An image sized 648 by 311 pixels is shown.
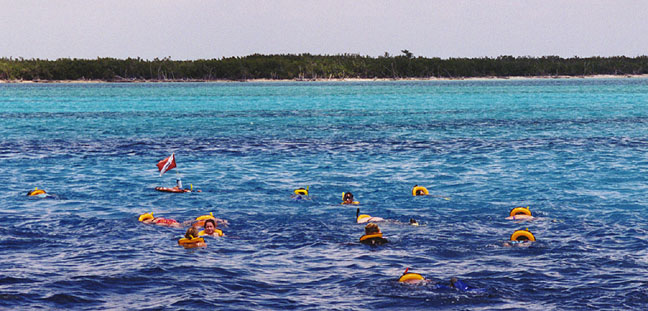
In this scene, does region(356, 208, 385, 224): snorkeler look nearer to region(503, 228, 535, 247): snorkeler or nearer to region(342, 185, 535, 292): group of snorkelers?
region(342, 185, 535, 292): group of snorkelers

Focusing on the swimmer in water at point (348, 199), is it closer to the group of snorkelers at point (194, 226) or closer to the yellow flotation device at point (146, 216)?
the group of snorkelers at point (194, 226)

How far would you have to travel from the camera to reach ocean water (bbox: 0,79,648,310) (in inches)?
644

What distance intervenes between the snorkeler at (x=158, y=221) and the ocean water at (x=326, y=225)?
1.13ft

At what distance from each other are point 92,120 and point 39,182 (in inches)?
1854

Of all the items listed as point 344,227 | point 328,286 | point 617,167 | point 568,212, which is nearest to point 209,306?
point 328,286

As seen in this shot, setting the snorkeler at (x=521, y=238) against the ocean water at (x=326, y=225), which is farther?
the snorkeler at (x=521, y=238)

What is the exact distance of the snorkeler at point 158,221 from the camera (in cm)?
2369

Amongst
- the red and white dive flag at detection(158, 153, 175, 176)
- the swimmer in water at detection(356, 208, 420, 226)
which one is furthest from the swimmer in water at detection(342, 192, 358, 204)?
the red and white dive flag at detection(158, 153, 175, 176)

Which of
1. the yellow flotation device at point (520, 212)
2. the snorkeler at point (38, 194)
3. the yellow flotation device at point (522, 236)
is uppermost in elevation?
A: the yellow flotation device at point (522, 236)

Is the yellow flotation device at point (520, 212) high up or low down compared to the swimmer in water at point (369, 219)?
up

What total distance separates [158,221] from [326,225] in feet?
17.3

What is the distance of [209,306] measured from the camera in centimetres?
1579

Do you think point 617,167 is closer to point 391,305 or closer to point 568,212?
point 568,212

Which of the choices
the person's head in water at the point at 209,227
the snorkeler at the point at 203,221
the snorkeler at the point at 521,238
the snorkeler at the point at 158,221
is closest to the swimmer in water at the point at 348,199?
the snorkeler at the point at 203,221
